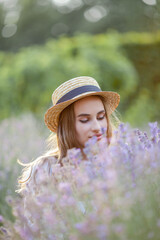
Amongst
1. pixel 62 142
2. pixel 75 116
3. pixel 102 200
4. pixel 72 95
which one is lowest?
pixel 102 200

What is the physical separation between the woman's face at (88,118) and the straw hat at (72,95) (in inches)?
1.8

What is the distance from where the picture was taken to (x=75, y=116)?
218 cm

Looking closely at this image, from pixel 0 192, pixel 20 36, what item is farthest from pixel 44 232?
pixel 20 36

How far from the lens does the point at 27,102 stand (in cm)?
911

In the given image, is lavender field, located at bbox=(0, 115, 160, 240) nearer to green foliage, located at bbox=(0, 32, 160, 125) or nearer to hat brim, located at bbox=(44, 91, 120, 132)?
hat brim, located at bbox=(44, 91, 120, 132)

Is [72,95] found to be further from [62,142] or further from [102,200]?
[102,200]

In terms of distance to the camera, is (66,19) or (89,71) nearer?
(89,71)

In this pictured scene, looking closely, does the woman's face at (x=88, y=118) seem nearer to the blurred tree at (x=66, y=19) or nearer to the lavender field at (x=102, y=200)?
the lavender field at (x=102, y=200)

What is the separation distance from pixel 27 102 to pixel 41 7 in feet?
55.9

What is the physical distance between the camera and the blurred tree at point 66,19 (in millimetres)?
22625

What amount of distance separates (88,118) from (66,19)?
22860 mm

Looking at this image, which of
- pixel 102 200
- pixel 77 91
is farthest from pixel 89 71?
pixel 102 200

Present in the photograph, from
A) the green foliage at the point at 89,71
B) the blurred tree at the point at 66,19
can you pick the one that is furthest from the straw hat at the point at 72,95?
the blurred tree at the point at 66,19

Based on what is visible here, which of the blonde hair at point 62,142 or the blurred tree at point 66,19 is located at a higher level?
the blurred tree at point 66,19
